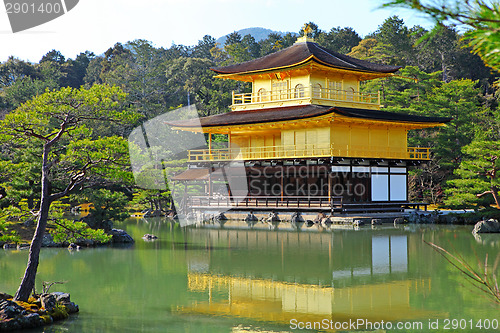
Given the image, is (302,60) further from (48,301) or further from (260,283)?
(48,301)

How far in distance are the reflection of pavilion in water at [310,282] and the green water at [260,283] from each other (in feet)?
0.06

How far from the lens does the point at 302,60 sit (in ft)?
96.2

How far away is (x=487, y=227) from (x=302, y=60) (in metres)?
12.3

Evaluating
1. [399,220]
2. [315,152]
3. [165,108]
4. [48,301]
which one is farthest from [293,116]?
[165,108]

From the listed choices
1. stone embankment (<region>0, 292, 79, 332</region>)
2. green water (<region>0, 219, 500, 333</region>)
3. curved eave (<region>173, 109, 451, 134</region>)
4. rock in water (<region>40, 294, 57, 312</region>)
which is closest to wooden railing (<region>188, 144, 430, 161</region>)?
curved eave (<region>173, 109, 451, 134</region>)

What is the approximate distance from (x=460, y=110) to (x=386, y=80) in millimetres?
9029

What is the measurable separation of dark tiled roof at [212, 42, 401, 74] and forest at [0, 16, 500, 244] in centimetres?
288

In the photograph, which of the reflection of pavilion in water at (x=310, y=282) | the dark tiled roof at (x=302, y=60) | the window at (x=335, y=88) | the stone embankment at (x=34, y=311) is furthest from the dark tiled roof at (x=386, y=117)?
the stone embankment at (x=34, y=311)

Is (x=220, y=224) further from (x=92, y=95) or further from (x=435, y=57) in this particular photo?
(x=435, y=57)

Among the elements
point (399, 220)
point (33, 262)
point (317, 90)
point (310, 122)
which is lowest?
point (399, 220)

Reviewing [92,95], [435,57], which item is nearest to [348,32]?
[435,57]

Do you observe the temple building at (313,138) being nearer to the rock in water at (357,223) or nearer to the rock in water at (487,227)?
the rock in water at (357,223)

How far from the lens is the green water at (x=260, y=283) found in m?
9.20

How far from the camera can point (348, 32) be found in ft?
211
